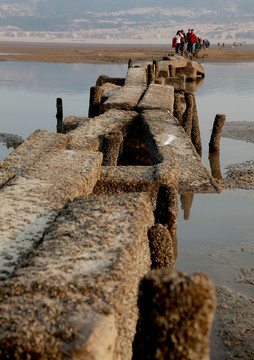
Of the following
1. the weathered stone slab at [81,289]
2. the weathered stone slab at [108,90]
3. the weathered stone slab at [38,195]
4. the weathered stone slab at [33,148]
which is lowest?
the weathered stone slab at [108,90]

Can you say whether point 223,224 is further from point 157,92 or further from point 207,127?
point 207,127

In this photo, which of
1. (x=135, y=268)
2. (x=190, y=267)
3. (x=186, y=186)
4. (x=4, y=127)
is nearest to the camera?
(x=135, y=268)

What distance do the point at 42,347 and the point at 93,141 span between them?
4.43m

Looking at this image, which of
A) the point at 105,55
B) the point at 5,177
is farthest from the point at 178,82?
the point at 105,55

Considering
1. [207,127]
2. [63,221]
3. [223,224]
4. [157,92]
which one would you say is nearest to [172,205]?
[63,221]

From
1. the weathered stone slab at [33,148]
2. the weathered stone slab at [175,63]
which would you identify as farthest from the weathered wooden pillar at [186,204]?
the weathered stone slab at [175,63]

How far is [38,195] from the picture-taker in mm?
2945

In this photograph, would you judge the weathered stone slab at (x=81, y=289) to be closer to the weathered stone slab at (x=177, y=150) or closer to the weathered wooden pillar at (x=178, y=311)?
the weathered wooden pillar at (x=178, y=311)

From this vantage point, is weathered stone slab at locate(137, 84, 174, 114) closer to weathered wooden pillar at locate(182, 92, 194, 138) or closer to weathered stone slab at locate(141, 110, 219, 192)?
weathered stone slab at locate(141, 110, 219, 192)

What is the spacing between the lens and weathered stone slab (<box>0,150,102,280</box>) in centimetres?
239

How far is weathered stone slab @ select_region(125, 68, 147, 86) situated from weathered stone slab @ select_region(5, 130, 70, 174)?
5.98 metres

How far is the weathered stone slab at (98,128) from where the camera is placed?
5840 millimetres

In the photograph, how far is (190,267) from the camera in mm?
4613

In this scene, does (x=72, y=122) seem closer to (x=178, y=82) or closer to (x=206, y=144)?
(x=206, y=144)
